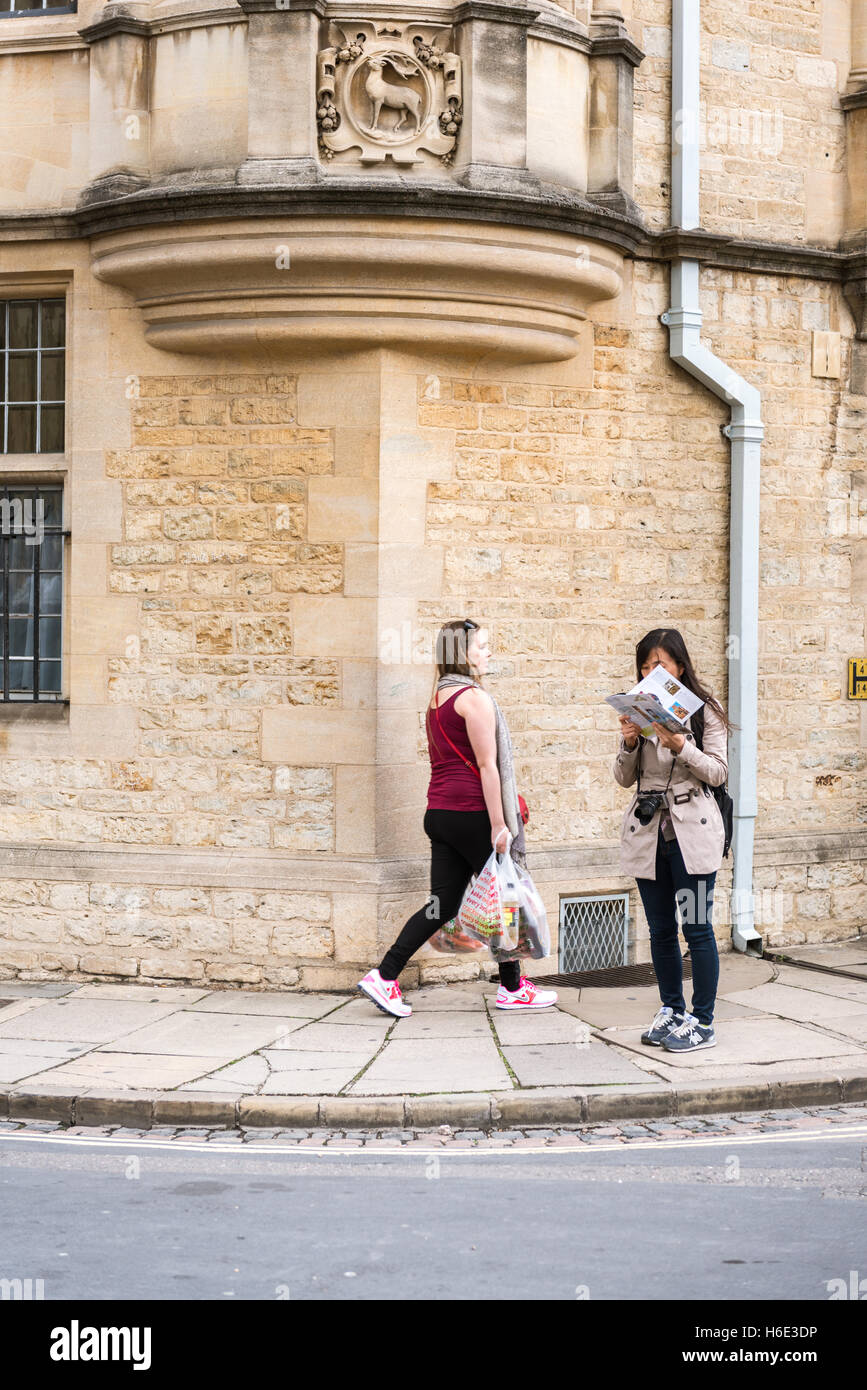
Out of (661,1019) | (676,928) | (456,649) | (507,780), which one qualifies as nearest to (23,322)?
(456,649)

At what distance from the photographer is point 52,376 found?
402 inches

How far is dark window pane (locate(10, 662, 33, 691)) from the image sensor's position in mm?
10266

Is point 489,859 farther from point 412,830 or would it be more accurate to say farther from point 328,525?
point 328,525

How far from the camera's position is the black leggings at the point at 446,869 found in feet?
28.2

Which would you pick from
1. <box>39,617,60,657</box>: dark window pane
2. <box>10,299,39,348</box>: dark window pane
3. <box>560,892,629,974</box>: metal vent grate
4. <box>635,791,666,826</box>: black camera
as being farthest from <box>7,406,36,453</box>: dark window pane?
<box>635,791,666,826</box>: black camera

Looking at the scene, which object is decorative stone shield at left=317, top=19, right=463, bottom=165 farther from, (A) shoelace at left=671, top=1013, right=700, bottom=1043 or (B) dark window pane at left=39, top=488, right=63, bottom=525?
(A) shoelace at left=671, top=1013, right=700, bottom=1043

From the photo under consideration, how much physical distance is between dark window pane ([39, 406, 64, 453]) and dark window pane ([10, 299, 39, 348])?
43cm

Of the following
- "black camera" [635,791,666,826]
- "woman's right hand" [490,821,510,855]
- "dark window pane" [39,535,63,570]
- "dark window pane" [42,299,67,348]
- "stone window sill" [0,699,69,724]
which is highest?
"dark window pane" [42,299,67,348]

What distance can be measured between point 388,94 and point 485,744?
3580 mm

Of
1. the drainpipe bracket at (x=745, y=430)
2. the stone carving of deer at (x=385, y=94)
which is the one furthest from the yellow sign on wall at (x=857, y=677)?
the stone carving of deer at (x=385, y=94)

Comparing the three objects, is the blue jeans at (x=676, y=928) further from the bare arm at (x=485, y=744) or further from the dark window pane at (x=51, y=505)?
the dark window pane at (x=51, y=505)

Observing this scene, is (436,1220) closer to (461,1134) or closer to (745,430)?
(461,1134)

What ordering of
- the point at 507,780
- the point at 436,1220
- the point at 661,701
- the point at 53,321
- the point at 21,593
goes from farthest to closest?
the point at 21,593 < the point at 53,321 < the point at 507,780 < the point at 661,701 < the point at 436,1220

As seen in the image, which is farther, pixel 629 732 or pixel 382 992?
pixel 382 992
